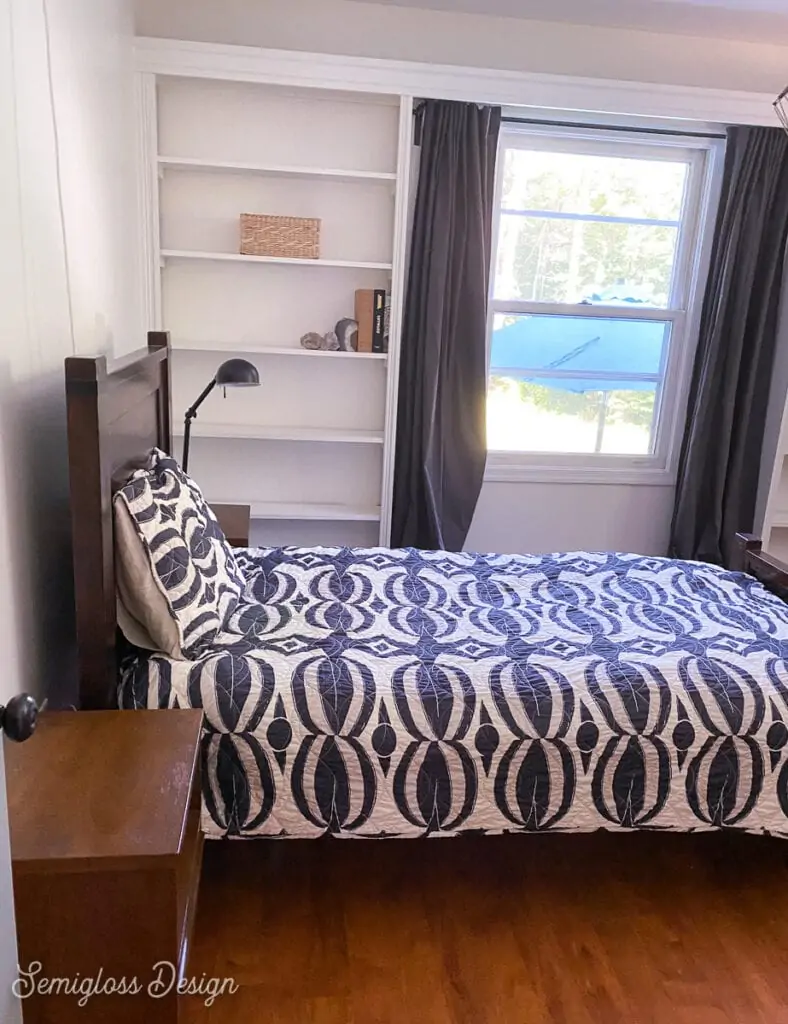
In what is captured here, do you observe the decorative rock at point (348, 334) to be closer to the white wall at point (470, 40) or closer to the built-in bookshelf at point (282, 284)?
the built-in bookshelf at point (282, 284)

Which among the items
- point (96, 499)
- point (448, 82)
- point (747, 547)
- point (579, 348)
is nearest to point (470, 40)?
point (448, 82)

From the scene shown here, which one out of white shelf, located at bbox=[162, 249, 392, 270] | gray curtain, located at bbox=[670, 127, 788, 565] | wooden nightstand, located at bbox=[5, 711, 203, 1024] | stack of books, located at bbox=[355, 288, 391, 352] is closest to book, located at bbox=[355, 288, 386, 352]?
stack of books, located at bbox=[355, 288, 391, 352]

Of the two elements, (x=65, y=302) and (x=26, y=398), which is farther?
(x=65, y=302)

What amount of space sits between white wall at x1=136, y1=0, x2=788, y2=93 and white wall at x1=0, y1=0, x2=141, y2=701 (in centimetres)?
78

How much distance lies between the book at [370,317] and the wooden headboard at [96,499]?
1.56m

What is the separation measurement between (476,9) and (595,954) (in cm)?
332

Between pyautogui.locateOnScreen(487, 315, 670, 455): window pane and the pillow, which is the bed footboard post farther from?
the pillow

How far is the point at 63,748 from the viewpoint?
1.43 metres

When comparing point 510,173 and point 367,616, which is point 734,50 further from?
point 367,616

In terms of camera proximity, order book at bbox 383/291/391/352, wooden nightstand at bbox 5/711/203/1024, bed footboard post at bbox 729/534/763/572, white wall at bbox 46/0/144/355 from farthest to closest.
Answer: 1. book at bbox 383/291/391/352
2. bed footboard post at bbox 729/534/763/572
3. white wall at bbox 46/0/144/355
4. wooden nightstand at bbox 5/711/203/1024

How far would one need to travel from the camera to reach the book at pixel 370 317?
3.26m

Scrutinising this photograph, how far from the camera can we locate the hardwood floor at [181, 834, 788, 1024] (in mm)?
1591

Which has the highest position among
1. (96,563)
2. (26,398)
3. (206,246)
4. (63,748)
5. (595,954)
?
(206,246)

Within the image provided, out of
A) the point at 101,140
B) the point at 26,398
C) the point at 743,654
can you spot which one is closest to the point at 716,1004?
the point at 743,654
